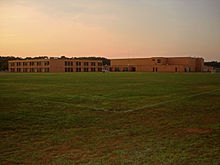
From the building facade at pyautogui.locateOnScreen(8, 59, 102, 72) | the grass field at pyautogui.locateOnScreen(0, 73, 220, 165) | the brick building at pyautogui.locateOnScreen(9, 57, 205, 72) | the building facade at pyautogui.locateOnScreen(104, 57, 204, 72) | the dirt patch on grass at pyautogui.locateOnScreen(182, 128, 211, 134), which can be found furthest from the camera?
the building facade at pyautogui.locateOnScreen(8, 59, 102, 72)

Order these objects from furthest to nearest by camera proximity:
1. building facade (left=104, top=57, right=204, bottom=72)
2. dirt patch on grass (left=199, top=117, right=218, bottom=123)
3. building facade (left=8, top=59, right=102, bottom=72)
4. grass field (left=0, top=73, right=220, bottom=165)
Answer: building facade (left=8, top=59, right=102, bottom=72) < building facade (left=104, top=57, right=204, bottom=72) < dirt patch on grass (left=199, top=117, right=218, bottom=123) < grass field (left=0, top=73, right=220, bottom=165)

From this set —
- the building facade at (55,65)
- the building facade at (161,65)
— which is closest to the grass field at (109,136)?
the building facade at (161,65)

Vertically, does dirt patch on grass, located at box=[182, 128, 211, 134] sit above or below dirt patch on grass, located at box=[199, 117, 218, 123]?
below

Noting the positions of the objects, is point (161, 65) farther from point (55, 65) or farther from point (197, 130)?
point (197, 130)

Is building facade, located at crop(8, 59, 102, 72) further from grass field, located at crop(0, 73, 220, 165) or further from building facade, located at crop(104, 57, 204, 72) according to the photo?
grass field, located at crop(0, 73, 220, 165)

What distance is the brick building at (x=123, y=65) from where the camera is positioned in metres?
110

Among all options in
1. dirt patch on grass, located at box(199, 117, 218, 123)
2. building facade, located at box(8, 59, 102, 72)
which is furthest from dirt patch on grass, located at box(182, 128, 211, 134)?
building facade, located at box(8, 59, 102, 72)

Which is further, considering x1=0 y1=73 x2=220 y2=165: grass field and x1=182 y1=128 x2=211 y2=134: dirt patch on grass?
x1=182 y1=128 x2=211 y2=134: dirt patch on grass

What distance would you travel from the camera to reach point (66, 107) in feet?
37.1

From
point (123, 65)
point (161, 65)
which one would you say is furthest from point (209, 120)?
point (123, 65)

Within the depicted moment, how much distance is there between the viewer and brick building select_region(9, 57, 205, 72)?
362 ft

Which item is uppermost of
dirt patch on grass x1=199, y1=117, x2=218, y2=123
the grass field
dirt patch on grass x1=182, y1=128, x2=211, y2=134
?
dirt patch on grass x1=199, y1=117, x2=218, y2=123

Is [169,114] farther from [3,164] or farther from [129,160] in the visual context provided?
[3,164]

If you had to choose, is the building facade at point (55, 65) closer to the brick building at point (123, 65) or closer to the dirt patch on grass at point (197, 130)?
the brick building at point (123, 65)
